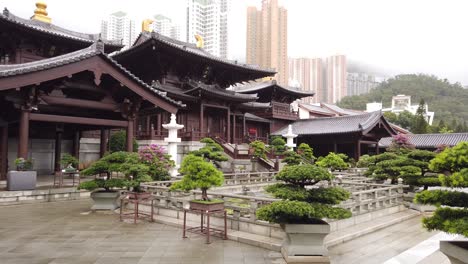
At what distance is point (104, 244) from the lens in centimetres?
806

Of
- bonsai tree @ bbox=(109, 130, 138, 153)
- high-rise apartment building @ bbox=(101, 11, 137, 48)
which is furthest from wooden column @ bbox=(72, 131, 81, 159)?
high-rise apartment building @ bbox=(101, 11, 137, 48)

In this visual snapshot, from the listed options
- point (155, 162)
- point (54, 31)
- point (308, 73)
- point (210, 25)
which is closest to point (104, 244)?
point (155, 162)

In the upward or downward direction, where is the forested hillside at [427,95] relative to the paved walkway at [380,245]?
upward

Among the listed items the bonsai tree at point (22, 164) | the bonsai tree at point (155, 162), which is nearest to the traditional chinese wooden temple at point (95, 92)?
the bonsai tree at point (22, 164)

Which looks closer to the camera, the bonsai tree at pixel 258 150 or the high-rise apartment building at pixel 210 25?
the bonsai tree at pixel 258 150

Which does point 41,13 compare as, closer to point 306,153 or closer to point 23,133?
point 23,133

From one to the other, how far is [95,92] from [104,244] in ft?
33.8

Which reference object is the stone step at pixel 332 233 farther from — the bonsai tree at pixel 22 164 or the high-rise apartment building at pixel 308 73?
the high-rise apartment building at pixel 308 73

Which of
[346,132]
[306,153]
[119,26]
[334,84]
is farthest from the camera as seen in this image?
[334,84]

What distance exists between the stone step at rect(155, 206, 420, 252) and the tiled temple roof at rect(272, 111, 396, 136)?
69.0ft

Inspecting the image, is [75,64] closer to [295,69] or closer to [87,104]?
[87,104]

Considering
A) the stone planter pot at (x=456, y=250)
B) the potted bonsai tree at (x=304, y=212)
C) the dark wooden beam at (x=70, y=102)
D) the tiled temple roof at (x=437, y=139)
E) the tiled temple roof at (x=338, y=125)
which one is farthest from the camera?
the tiled temple roof at (x=437, y=139)

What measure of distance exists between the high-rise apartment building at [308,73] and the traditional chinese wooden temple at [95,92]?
291ft

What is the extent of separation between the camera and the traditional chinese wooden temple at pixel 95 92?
14.3 meters
